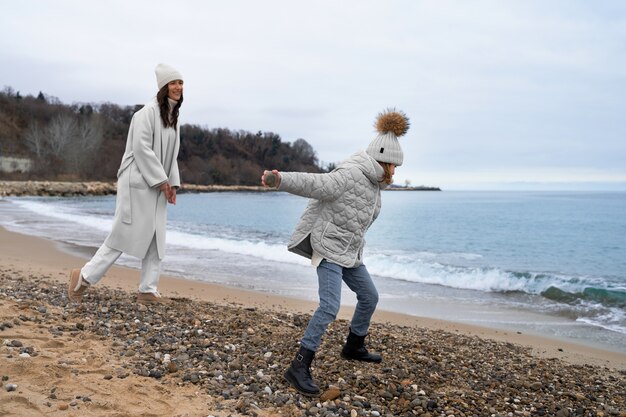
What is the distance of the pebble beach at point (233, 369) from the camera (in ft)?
12.2

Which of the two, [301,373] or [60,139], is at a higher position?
[60,139]

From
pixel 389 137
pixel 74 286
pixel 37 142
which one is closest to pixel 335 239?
pixel 389 137

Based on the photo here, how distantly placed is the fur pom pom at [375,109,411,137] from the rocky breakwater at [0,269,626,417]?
1.98 m

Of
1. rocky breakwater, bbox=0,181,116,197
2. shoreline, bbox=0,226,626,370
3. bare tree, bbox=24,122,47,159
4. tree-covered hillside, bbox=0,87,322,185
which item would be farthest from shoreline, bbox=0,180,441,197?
shoreline, bbox=0,226,626,370

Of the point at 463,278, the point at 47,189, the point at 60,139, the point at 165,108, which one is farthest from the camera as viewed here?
the point at 60,139

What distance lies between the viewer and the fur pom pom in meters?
4.52

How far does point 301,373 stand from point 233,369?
58 cm

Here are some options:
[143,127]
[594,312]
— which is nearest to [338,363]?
[143,127]

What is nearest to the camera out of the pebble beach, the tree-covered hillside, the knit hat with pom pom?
the pebble beach

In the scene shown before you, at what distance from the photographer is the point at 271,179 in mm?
3744

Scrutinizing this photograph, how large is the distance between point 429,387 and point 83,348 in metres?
2.80

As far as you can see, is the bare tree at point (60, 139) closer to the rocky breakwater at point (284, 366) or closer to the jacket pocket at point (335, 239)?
the rocky breakwater at point (284, 366)

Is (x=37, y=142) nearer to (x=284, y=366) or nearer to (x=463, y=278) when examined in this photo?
(x=463, y=278)

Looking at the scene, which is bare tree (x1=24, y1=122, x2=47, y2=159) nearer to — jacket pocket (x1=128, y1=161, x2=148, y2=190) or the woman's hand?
jacket pocket (x1=128, y1=161, x2=148, y2=190)
